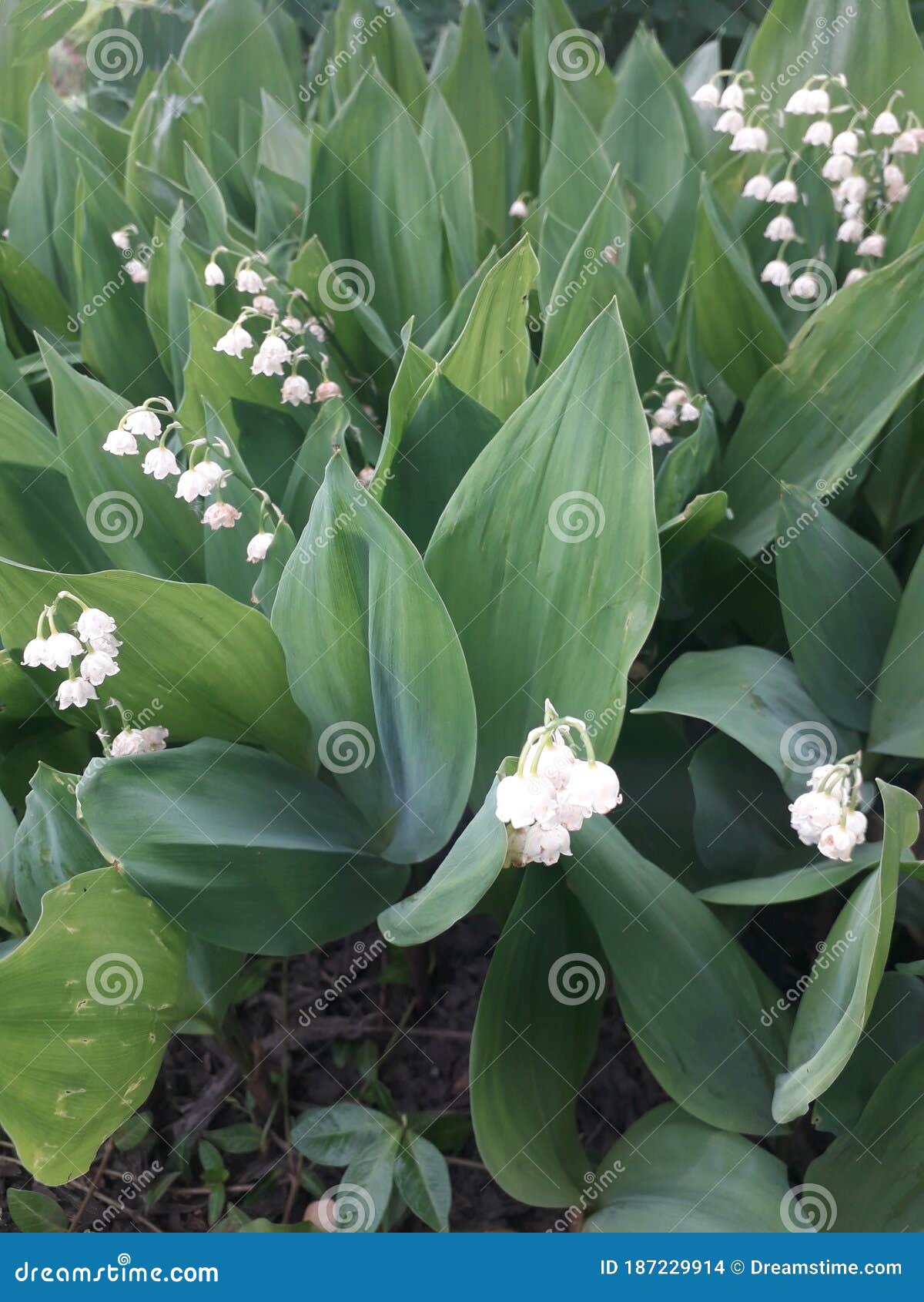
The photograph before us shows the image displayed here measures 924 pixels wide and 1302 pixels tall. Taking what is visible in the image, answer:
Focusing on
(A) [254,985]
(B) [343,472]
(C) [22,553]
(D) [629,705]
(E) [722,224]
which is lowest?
(A) [254,985]

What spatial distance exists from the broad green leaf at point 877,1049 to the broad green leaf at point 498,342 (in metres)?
0.68

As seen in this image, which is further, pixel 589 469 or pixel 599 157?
pixel 599 157

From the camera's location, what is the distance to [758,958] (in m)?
1.18

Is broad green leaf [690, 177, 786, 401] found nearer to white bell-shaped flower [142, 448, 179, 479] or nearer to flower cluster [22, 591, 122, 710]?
white bell-shaped flower [142, 448, 179, 479]

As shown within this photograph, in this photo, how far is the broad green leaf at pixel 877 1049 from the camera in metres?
0.91

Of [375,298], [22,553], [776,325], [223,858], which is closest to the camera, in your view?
[223,858]

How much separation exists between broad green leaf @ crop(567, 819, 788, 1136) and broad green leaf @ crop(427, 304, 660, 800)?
0.12m

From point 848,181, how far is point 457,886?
1.09 meters

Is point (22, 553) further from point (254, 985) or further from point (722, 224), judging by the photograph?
point (722, 224)

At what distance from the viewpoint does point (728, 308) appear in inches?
49.9

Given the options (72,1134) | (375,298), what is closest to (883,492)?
(375,298)

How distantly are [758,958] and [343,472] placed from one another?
2.41 ft

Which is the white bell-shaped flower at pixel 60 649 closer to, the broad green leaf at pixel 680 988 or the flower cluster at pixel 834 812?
the broad green leaf at pixel 680 988

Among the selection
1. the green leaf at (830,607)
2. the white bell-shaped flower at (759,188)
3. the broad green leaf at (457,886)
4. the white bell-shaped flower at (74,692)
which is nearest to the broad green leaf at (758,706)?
the green leaf at (830,607)
